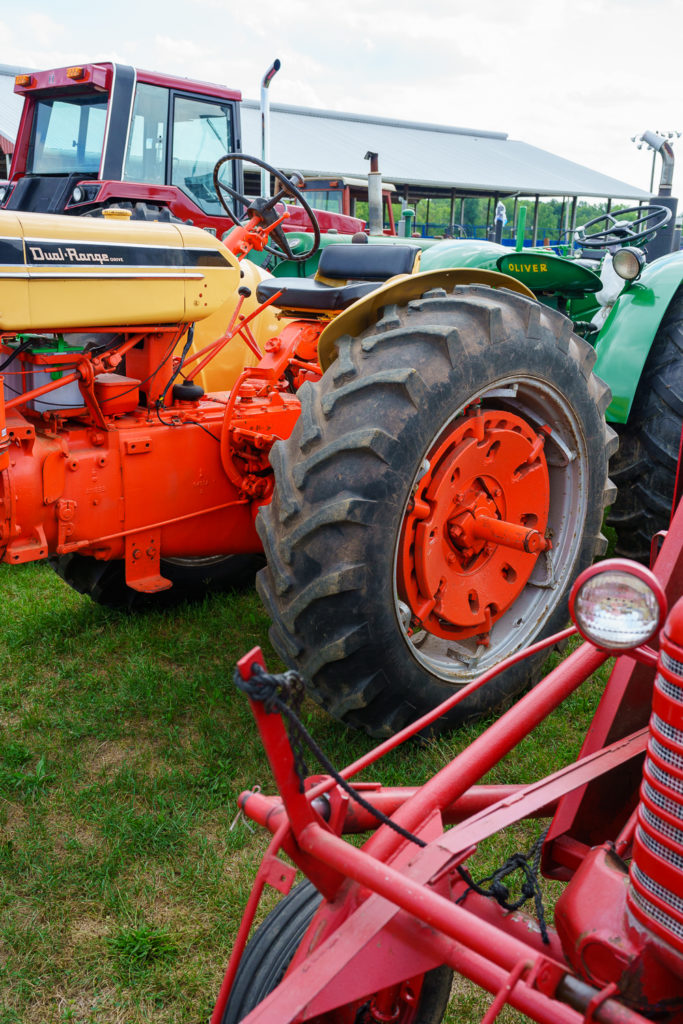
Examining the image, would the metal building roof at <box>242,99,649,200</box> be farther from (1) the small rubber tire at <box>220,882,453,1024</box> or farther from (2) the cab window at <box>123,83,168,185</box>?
(1) the small rubber tire at <box>220,882,453,1024</box>

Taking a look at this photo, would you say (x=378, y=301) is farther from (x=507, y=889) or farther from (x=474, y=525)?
(x=507, y=889)

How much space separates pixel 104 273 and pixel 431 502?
112cm

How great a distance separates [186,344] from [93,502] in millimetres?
684

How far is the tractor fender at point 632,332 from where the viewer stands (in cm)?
344

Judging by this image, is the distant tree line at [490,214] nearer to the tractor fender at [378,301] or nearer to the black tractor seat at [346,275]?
the black tractor seat at [346,275]

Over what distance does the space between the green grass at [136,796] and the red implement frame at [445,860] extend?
580mm

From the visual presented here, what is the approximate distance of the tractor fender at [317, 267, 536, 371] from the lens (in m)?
2.54

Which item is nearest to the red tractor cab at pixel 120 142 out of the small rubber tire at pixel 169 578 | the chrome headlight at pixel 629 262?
the small rubber tire at pixel 169 578

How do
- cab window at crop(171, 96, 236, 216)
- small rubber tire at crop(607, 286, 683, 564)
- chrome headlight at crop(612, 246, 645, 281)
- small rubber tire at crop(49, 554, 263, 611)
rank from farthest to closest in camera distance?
cab window at crop(171, 96, 236, 216) → chrome headlight at crop(612, 246, 645, 281) → small rubber tire at crop(607, 286, 683, 564) → small rubber tire at crop(49, 554, 263, 611)

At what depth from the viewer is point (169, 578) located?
3.58 meters

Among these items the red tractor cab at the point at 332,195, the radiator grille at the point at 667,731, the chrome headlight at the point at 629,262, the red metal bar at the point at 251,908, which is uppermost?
the red tractor cab at the point at 332,195

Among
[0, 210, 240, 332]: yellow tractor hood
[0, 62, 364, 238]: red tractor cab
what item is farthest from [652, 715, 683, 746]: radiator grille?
[0, 62, 364, 238]: red tractor cab

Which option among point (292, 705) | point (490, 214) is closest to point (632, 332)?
point (292, 705)

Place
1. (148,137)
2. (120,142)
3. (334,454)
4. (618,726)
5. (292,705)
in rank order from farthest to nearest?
1. (148,137)
2. (120,142)
3. (334,454)
4. (618,726)
5. (292,705)
